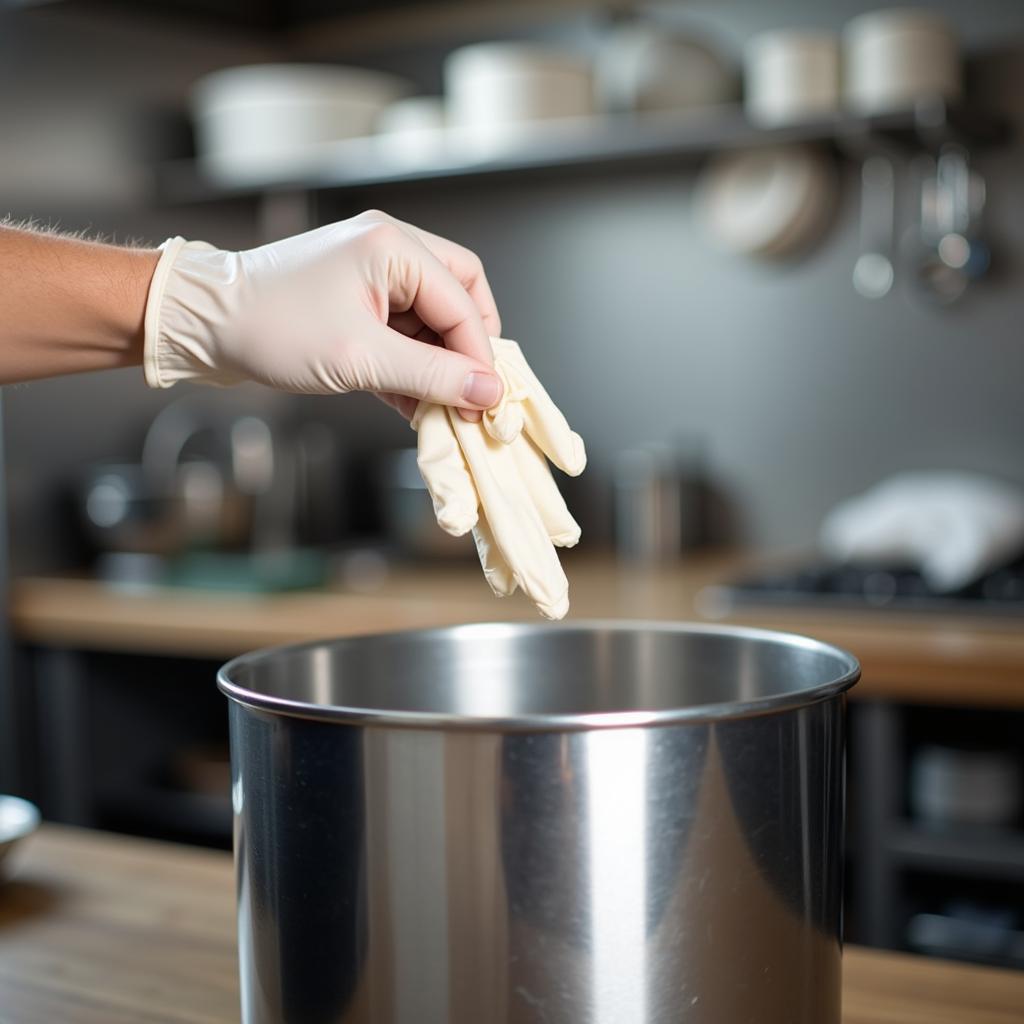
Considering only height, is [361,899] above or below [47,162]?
below

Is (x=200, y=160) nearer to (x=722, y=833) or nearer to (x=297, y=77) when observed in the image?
(x=297, y=77)

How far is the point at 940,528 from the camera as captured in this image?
6.66 feet

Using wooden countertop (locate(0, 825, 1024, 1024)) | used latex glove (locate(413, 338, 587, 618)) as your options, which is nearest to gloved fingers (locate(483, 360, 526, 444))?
used latex glove (locate(413, 338, 587, 618))

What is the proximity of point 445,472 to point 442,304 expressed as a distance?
3.4 inches

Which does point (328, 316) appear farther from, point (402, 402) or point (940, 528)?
point (940, 528)

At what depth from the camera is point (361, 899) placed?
543 mm

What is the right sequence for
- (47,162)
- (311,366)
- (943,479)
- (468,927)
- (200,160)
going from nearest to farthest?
1. (468,927)
2. (311,366)
3. (943,479)
4. (47,162)
5. (200,160)

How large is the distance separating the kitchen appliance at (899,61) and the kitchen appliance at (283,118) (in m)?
0.88

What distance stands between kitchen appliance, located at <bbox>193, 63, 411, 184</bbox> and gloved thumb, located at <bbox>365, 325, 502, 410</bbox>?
190 cm

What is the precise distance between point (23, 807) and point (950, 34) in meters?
1.76

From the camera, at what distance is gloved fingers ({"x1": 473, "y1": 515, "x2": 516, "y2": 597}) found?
0.71 metres

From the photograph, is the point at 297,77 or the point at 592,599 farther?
the point at 297,77

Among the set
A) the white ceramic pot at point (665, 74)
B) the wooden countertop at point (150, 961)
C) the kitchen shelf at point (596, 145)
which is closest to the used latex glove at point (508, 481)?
the wooden countertop at point (150, 961)

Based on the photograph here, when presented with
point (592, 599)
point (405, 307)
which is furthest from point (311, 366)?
point (592, 599)
